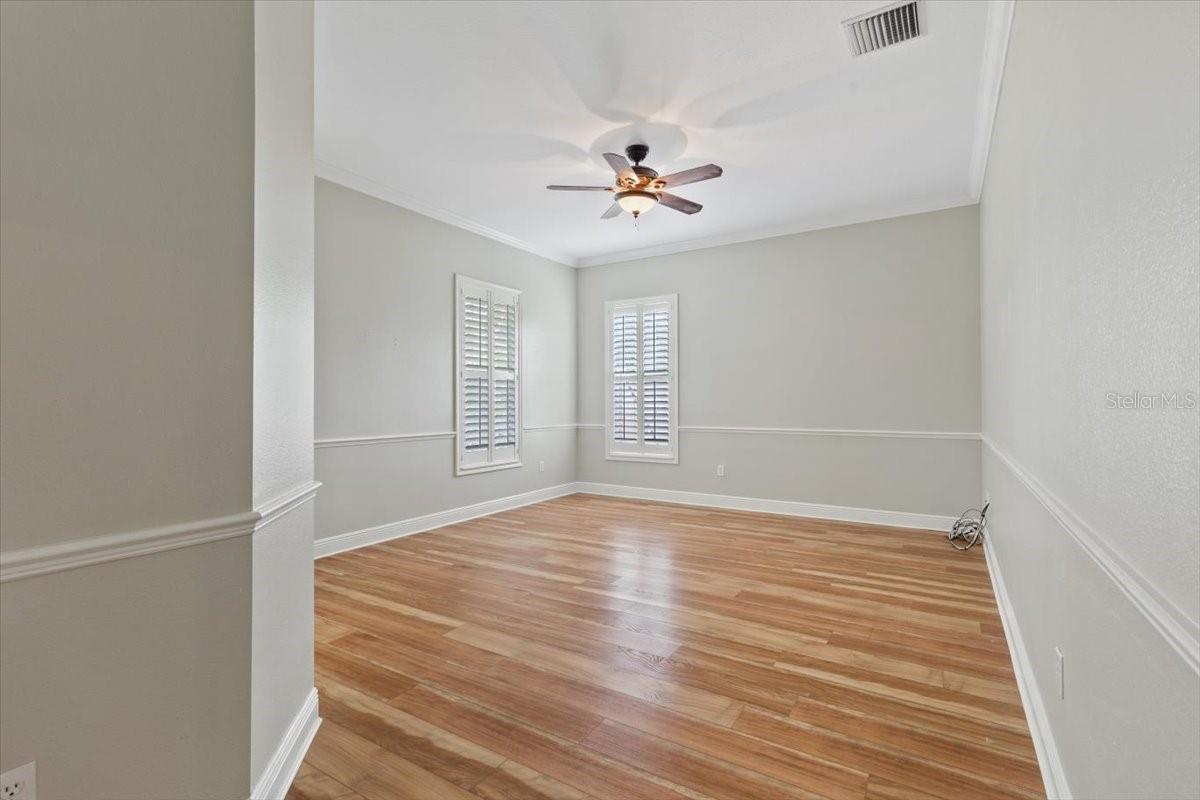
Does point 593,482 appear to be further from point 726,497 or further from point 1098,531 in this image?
point 1098,531

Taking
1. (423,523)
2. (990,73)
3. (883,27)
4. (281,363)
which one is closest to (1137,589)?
(281,363)

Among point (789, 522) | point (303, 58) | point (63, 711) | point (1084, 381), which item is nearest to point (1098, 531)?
point (1084, 381)

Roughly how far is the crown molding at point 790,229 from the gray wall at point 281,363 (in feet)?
15.5

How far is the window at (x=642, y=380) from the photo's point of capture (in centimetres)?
653

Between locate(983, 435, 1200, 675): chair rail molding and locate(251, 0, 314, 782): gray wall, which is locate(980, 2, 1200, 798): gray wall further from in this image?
locate(251, 0, 314, 782): gray wall

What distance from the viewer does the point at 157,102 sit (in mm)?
1306

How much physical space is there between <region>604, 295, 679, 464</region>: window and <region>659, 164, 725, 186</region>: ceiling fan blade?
2716mm

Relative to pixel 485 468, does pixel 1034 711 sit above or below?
below

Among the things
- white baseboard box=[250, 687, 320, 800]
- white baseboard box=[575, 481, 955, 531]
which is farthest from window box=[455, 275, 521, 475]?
white baseboard box=[250, 687, 320, 800]

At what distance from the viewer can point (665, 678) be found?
7.82 ft

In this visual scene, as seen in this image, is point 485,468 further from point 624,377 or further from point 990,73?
point 990,73

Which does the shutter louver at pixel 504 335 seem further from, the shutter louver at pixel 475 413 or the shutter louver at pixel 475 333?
the shutter louver at pixel 475 413

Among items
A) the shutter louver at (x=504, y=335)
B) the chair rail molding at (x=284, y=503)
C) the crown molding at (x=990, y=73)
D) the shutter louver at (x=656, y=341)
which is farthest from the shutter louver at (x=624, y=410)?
the chair rail molding at (x=284, y=503)

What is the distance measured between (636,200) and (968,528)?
3.81 metres
